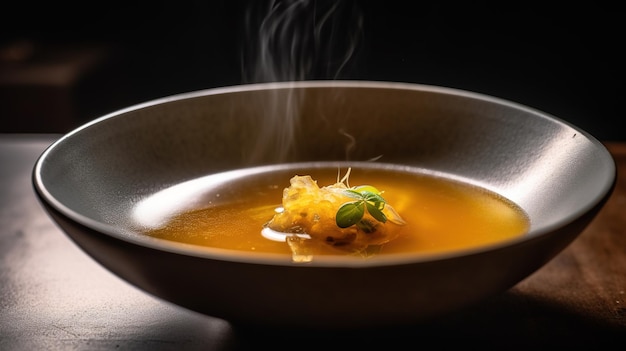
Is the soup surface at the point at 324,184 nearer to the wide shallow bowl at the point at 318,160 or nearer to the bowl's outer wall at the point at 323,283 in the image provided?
the wide shallow bowl at the point at 318,160

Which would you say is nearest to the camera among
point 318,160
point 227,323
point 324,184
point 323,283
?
point 323,283

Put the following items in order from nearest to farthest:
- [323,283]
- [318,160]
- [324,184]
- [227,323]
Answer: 1. [323,283]
2. [227,323]
3. [324,184]
4. [318,160]

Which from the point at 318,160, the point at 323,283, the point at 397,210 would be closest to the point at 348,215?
the point at 397,210

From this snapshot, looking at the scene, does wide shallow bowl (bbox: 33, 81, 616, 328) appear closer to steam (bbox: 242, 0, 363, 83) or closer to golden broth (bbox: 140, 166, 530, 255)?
golden broth (bbox: 140, 166, 530, 255)

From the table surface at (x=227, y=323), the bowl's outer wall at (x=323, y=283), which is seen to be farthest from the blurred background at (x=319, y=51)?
the bowl's outer wall at (x=323, y=283)

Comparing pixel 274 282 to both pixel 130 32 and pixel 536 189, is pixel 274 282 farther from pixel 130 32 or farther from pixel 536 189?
pixel 130 32

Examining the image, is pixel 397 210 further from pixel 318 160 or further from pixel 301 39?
pixel 301 39
